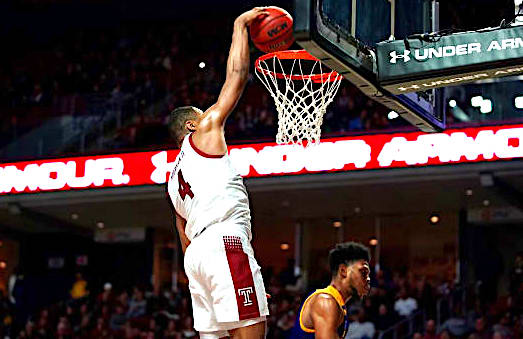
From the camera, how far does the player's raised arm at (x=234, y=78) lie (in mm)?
4879

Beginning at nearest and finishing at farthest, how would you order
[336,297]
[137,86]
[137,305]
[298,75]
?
[336,297] < [298,75] < [137,86] < [137,305]

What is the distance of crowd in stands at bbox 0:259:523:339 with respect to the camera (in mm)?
15508

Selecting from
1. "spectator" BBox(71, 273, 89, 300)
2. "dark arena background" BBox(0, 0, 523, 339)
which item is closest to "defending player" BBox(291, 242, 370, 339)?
"dark arena background" BBox(0, 0, 523, 339)

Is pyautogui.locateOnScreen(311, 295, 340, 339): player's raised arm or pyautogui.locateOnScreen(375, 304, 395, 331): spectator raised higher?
pyautogui.locateOnScreen(311, 295, 340, 339): player's raised arm

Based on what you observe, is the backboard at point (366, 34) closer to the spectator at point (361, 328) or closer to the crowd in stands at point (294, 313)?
the crowd in stands at point (294, 313)

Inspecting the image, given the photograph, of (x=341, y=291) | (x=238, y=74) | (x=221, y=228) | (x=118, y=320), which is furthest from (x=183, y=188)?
(x=118, y=320)

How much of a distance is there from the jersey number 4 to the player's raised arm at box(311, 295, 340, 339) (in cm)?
162

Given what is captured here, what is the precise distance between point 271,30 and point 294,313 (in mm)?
11925

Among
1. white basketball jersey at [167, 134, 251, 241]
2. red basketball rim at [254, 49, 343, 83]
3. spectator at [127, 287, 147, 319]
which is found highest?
red basketball rim at [254, 49, 343, 83]

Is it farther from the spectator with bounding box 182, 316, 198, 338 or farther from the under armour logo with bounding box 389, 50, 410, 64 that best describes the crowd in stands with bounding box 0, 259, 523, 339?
the under armour logo with bounding box 389, 50, 410, 64

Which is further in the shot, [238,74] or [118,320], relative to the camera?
[118,320]

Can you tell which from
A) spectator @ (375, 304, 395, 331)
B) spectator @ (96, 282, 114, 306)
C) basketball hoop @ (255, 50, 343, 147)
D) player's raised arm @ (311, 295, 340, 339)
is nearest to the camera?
player's raised arm @ (311, 295, 340, 339)

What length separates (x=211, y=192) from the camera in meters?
4.91

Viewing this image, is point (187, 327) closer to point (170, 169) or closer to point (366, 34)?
point (170, 169)
